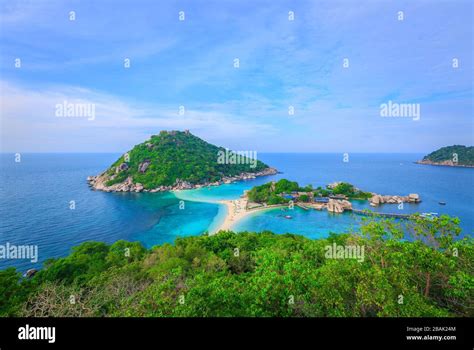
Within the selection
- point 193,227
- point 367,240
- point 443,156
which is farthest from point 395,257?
point 443,156

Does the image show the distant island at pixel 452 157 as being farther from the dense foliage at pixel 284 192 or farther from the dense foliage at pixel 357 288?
the dense foliage at pixel 357 288

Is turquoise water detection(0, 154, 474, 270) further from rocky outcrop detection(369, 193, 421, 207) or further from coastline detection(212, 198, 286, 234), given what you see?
rocky outcrop detection(369, 193, 421, 207)

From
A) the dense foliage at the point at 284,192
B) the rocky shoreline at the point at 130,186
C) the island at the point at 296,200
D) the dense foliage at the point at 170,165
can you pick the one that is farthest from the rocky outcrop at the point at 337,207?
the dense foliage at the point at 170,165

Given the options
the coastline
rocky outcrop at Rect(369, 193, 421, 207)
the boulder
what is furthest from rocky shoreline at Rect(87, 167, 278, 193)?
rocky outcrop at Rect(369, 193, 421, 207)

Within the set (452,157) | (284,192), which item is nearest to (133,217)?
(284,192)

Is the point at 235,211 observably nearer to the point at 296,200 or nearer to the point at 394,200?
the point at 296,200
